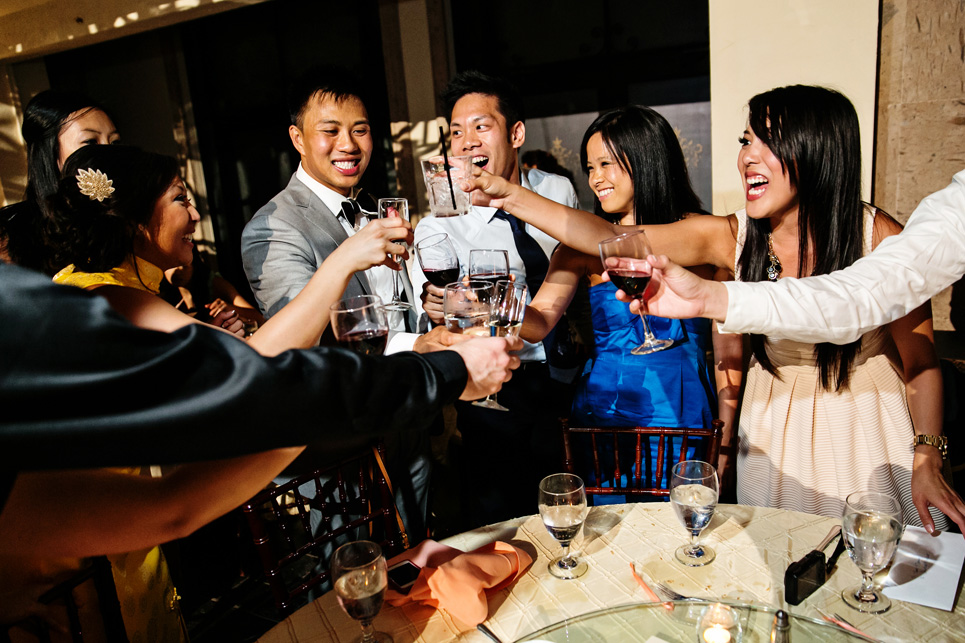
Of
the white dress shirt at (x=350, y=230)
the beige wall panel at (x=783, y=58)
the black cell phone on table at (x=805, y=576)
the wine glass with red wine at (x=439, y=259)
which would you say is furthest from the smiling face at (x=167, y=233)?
the beige wall panel at (x=783, y=58)

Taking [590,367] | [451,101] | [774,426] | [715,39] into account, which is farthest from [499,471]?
[715,39]

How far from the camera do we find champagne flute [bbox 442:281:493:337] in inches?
59.1

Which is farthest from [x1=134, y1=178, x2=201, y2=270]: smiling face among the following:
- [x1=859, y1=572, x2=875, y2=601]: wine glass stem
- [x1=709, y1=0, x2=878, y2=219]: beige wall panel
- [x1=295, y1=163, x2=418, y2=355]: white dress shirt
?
[x1=709, y1=0, x2=878, y2=219]: beige wall panel

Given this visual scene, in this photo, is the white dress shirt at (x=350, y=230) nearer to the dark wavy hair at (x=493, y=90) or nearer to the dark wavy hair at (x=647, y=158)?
the dark wavy hair at (x=493, y=90)

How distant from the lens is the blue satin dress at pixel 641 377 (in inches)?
94.0

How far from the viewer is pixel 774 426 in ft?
7.11

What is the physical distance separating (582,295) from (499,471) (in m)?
0.93

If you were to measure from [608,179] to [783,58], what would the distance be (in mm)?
1205

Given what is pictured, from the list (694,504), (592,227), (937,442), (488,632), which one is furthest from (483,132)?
(488,632)

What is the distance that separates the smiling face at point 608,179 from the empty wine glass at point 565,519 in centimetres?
133

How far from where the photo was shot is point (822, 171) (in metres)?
2.02

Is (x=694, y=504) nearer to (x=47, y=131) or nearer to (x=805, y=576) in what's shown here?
(x=805, y=576)

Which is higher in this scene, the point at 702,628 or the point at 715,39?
the point at 715,39

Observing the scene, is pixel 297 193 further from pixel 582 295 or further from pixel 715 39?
pixel 715 39
